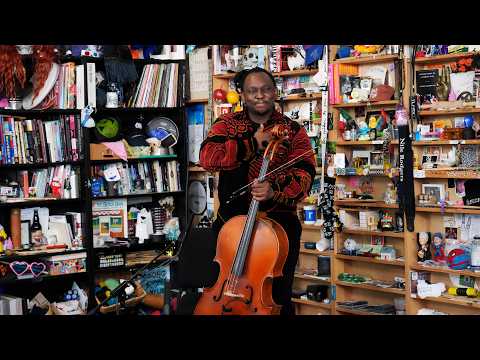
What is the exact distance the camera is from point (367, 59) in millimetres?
5086

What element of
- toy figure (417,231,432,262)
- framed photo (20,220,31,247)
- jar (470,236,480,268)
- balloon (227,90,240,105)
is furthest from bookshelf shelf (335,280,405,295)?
framed photo (20,220,31,247)

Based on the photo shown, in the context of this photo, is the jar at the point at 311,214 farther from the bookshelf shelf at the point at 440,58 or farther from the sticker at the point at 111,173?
the sticker at the point at 111,173

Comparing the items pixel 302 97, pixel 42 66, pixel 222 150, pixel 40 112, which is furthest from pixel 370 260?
pixel 42 66

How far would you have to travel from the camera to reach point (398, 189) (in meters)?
4.86

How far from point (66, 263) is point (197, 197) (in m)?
1.27

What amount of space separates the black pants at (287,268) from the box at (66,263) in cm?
268

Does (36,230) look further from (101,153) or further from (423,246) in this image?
(423,246)

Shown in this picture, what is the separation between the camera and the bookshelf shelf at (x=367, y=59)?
195 inches

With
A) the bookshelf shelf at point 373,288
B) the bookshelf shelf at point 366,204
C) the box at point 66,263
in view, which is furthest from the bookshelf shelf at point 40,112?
the bookshelf shelf at point 373,288

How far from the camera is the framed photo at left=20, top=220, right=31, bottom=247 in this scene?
5582 mm

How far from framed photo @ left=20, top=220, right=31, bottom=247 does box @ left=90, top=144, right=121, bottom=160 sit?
0.69 meters

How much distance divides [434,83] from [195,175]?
236 cm

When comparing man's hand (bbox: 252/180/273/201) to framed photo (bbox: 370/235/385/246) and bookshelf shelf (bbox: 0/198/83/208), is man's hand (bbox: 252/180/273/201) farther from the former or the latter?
bookshelf shelf (bbox: 0/198/83/208)
